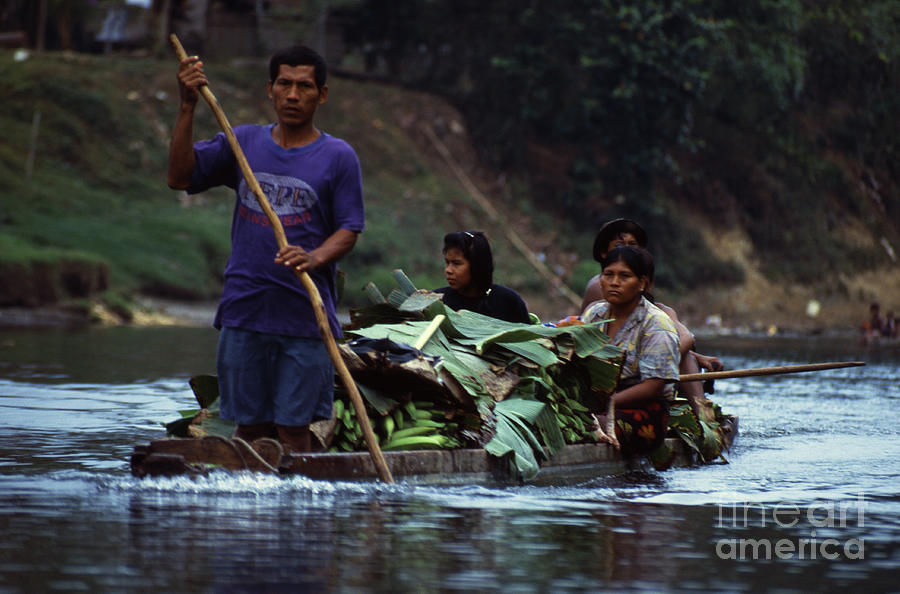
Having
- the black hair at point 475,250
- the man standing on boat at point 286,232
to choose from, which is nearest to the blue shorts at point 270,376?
the man standing on boat at point 286,232

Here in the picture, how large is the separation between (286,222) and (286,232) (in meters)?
0.05

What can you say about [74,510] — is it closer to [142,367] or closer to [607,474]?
[607,474]

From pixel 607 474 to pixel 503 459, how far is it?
3.42 feet

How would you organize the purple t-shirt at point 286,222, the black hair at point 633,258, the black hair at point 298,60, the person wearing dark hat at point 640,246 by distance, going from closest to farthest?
1. the purple t-shirt at point 286,222
2. the black hair at point 298,60
3. the black hair at point 633,258
4. the person wearing dark hat at point 640,246

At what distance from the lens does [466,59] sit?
40.5m

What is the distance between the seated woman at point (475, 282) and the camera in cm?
888

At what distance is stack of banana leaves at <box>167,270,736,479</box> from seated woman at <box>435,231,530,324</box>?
0.25 m

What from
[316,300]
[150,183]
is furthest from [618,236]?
[150,183]

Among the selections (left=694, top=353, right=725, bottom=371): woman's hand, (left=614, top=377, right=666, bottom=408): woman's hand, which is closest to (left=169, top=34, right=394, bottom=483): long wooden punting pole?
(left=614, top=377, right=666, bottom=408): woman's hand

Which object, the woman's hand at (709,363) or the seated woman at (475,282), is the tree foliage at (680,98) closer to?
the woman's hand at (709,363)

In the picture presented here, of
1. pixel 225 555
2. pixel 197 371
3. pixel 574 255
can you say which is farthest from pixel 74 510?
pixel 574 255

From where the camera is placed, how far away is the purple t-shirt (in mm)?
6473

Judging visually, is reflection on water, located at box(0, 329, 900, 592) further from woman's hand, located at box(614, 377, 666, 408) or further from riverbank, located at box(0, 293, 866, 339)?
riverbank, located at box(0, 293, 866, 339)

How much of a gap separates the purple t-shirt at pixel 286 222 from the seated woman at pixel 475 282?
7.65 feet
